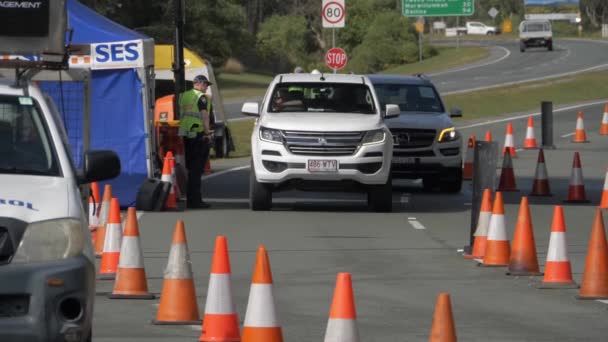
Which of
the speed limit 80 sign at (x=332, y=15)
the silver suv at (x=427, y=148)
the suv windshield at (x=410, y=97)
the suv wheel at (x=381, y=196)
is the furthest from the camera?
the speed limit 80 sign at (x=332, y=15)

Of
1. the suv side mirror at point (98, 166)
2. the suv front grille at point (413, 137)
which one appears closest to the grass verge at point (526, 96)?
the suv front grille at point (413, 137)

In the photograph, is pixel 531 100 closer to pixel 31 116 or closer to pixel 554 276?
pixel 554 276

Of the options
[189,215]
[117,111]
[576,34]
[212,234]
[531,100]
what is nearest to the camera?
[212,234]

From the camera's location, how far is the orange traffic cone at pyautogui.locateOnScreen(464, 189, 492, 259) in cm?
1439

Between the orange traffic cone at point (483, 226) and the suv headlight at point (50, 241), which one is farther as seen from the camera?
the orange traffic cone at point (483, 226)

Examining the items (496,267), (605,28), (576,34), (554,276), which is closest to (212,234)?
(496,267)

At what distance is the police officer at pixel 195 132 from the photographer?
20.2 m

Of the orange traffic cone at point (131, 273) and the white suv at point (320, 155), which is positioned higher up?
the orange traffic cone at point (131, 273)

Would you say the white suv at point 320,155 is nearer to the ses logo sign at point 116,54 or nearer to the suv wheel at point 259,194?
the suv wheel at point 259,194

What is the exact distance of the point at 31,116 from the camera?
8.73 metres

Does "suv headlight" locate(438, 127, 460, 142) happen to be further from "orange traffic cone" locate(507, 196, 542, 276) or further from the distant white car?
the distant white car

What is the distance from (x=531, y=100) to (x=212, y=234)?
36.4 metres

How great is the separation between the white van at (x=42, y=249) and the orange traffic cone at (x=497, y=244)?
6.09 m

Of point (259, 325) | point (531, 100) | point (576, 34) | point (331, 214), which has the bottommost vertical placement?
point (576, 34)
